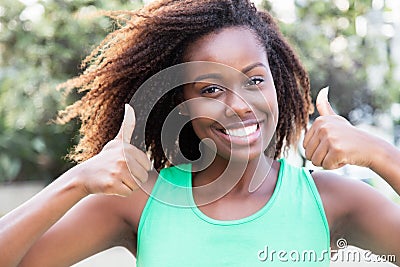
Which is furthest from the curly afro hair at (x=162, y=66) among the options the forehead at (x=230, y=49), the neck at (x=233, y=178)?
the neck at (x=233, y=178)

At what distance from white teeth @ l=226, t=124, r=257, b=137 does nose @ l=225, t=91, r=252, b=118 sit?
32mm

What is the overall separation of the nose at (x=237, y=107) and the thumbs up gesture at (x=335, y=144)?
0.57 feet

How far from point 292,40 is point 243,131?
Result: 2863 mm

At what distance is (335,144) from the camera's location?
1492 millimetres

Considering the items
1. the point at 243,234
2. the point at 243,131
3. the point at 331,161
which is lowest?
the point at 243,234

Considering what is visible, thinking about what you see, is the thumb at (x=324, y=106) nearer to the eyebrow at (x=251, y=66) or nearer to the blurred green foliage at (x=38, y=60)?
the eyebrow at (x=251, y=66)

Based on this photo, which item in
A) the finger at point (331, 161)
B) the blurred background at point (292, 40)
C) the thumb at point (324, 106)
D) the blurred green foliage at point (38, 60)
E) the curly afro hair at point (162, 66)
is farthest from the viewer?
the blurred green foliage at point (38, 60)

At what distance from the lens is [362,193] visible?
166 centimetres

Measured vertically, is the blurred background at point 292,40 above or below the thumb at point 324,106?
above

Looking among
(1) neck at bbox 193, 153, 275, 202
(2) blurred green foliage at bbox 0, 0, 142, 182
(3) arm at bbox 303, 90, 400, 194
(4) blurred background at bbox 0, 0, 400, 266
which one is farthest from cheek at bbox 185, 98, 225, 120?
(2) blurred green foliage at bbox 0, 0, 142, 182

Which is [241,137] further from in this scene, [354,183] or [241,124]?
[354,183]

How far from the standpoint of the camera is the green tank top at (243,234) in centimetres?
166

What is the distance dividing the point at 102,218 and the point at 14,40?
347 cm

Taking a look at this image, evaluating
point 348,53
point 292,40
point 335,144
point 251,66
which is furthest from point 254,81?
point 348,53
